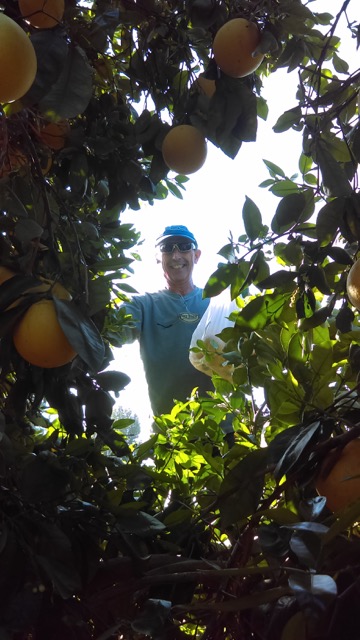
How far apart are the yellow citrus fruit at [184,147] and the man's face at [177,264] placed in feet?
7.80

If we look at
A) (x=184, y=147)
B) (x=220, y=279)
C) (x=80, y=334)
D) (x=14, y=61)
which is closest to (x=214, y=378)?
(x=220, y=279)

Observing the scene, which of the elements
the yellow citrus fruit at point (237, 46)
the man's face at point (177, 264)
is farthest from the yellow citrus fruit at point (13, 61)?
the man's face at point (177, 264)

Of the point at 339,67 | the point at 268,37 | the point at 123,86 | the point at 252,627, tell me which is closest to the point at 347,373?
the point at 252,627

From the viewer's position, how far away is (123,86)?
2.05 metres

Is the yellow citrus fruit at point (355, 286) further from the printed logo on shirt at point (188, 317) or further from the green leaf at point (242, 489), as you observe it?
the printed logo on shirt at point (188, 317)

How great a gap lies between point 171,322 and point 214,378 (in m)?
Answer: 1.73

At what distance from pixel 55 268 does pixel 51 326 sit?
21 cm

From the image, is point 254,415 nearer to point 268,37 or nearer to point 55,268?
point 55,268

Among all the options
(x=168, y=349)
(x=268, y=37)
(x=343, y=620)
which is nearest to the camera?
(x=343, y=620)

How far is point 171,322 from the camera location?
3.61 m

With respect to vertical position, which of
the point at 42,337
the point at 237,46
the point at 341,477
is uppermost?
the point at 237,46

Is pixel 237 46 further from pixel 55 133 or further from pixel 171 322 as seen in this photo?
pixel 171 322

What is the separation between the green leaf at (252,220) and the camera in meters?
1.37

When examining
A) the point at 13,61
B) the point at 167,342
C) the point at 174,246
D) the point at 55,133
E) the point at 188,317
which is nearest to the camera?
the point at 13,61
